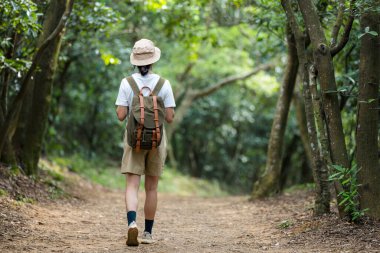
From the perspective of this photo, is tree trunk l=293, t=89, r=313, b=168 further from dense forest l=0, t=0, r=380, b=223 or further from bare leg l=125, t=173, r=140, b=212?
bare leg l=125, t=173, r=140, b=212

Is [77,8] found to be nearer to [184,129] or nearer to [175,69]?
[175,69]

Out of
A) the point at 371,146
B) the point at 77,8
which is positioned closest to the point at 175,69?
the point at 77,8

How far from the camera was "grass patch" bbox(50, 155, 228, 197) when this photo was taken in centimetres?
1666

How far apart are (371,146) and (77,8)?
649 cm

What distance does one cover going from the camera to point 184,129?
26547mm

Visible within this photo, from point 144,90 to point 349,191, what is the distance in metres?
2.71

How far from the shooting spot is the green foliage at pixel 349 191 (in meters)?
6.23

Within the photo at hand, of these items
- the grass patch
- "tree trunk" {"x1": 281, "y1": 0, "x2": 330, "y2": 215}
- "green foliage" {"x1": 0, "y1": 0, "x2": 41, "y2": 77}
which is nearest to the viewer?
"tree trunk" {"x1": 281, "y1": 0, "x2": 330, "y2": 215}

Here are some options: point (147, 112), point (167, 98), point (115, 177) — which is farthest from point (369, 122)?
point (115, 177)

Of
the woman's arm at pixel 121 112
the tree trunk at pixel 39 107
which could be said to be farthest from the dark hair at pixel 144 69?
the tree trunk at pixel 39 107

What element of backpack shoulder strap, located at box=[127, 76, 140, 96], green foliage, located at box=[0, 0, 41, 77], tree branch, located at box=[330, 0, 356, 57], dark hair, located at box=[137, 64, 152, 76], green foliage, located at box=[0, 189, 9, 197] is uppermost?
green foliage, located at box=[0, 0, 41, 77]

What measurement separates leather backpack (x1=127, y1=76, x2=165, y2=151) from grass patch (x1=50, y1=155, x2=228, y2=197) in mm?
9773

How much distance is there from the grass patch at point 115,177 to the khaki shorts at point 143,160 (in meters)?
9.51

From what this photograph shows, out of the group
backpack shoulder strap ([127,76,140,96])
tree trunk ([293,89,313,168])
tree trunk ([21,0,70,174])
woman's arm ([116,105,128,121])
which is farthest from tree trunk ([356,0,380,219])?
tree trunk ([293,89,313,168])
